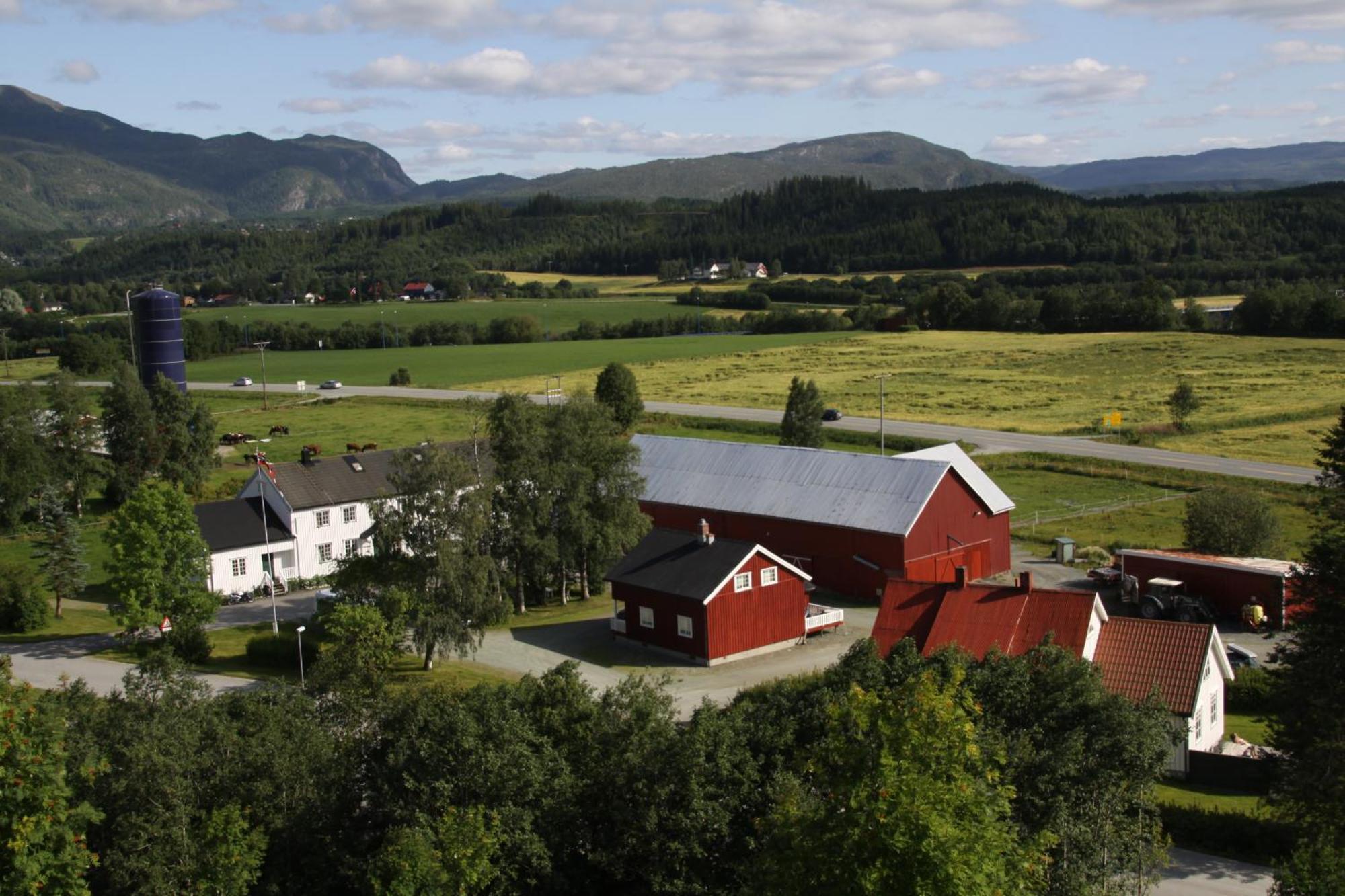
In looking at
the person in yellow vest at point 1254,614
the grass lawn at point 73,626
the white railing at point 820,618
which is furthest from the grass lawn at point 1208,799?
the grass lawn at point 73,626

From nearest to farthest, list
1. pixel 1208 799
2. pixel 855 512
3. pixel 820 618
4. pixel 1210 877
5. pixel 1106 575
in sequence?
pixel 1210 877, pixel 1208 799, pixel 820 618, pixel 1106 575, pixel 855 512

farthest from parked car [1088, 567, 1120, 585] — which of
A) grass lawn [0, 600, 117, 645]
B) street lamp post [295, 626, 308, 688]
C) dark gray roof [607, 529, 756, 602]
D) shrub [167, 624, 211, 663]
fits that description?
grass lawn [0, 600, 117, 645]

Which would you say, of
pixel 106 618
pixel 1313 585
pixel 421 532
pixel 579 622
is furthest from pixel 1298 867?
pixel 106 618

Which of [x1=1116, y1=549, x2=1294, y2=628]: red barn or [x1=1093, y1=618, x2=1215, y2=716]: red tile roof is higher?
[x1=1093, y1=618, x2=1215, y2=716]: red tile roof

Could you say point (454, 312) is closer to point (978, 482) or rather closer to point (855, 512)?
point (978, 482)

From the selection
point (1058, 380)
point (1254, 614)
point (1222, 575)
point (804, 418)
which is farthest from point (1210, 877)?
point (1058, 380)

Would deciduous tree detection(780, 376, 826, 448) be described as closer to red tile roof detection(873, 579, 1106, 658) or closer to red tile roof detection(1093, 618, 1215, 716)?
red tile roof detection(873, 579, 1106, 658)

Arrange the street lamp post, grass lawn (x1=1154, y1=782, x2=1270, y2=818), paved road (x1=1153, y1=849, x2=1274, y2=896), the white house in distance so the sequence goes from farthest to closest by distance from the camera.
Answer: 1. the white house in distance
2. the street lamp post
3. grass lawn (x1=1154, y1=782, x2=1270, y2=818)
4. paved road (x1=1153, y1=849, x2=1274, y2=896)
